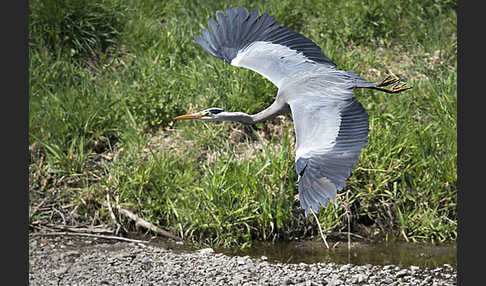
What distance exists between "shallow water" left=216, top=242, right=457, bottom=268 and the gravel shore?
11 centimetres

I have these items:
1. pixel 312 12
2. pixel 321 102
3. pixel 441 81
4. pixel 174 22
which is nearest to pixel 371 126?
pixel 441 81

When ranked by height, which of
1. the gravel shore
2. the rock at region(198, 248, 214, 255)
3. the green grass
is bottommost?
the gravel shore

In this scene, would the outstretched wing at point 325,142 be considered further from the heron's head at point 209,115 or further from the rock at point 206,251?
the rock at point 206,251

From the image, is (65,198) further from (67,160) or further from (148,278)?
(148,278)

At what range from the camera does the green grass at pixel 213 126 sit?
5.60 metres

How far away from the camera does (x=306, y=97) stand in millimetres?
4777

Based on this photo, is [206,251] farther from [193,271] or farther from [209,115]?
[209,115]

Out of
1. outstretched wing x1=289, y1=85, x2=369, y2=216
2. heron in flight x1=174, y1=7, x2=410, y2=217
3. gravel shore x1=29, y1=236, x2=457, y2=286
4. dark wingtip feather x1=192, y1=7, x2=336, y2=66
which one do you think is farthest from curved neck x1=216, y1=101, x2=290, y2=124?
gravel shore x1=29, y1=236, x2=457, y2=286

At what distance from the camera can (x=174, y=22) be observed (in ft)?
24.4

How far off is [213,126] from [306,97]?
1704mm

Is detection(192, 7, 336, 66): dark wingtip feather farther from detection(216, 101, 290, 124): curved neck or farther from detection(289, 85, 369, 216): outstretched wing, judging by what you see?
detection(289, 85, 369, 216): outstretched wing

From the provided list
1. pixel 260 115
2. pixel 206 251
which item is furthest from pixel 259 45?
pixel 206 251

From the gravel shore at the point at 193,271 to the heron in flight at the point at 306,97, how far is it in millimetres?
1042

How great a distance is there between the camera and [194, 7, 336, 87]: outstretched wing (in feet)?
16.9
